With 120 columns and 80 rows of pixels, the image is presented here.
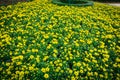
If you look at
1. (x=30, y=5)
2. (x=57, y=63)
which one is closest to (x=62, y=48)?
(x=57, y=63)

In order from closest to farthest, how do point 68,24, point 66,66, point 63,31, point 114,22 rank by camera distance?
point 66,66 < point 63,31 < point 68,24 < point 114,22

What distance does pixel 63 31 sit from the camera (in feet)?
20.4

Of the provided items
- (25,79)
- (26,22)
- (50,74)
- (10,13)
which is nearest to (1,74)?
(25,79)

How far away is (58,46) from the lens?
5.42 m

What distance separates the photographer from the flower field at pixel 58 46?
4395 mm

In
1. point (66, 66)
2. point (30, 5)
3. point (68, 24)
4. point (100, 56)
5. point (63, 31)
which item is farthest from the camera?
point (30, 5)

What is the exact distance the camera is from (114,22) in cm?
746

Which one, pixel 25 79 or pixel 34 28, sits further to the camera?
pixel 34 28

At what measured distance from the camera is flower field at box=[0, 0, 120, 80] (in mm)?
4395

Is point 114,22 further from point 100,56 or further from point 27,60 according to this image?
point 27,60

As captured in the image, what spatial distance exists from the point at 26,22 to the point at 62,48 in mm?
2236

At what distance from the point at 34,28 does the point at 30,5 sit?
120 inches

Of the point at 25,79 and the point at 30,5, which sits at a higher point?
the point at 30,5

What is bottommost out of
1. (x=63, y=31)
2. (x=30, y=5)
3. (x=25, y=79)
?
(x=25, y=79)
